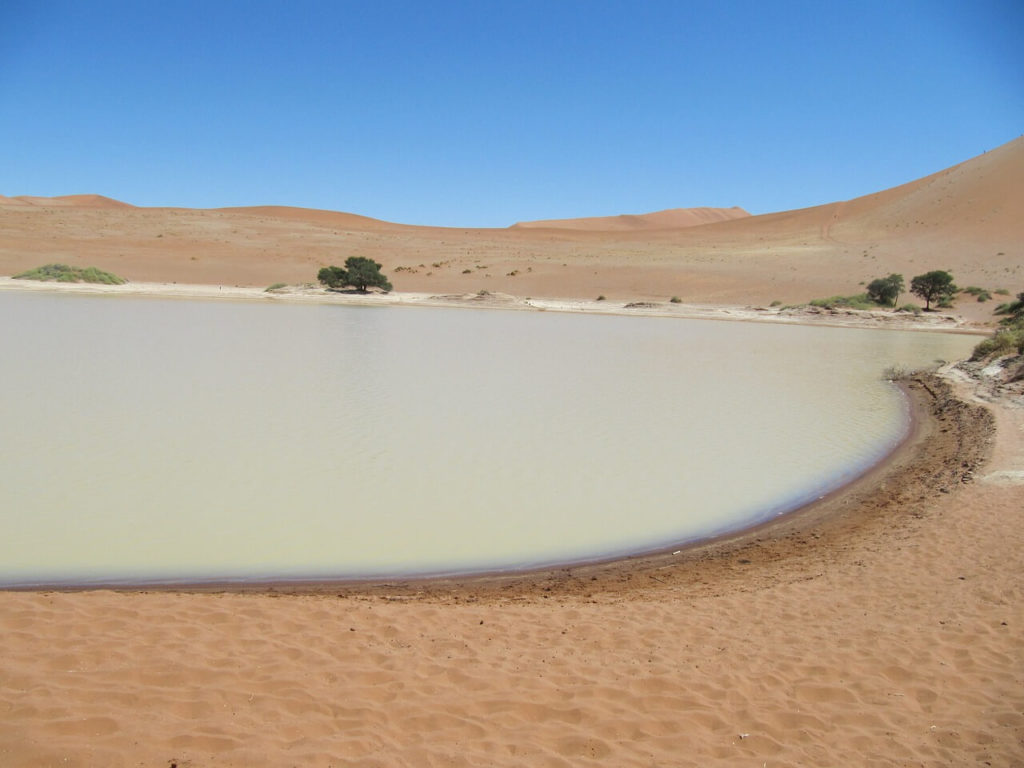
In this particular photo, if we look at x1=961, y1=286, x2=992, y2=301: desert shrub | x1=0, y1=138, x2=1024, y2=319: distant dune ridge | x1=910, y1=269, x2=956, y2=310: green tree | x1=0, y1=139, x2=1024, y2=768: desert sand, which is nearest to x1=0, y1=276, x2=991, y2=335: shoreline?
x1=910, y1=269, x2=956, y2=310: green tree

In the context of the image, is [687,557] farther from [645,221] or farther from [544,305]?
[645,221]

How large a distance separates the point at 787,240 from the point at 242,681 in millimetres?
81469

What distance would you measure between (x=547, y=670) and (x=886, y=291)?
45.9 m

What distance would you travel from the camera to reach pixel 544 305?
1650 inches

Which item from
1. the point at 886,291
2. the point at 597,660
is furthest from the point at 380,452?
the point at 886,291

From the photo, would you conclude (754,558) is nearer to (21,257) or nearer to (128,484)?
(128,484)

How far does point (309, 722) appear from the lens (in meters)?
3.30

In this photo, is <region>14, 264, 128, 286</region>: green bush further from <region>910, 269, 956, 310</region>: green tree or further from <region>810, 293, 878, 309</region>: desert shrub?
<region>910, 269, 956, 310</region>: green tree

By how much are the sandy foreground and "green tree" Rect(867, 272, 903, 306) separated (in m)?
41.9

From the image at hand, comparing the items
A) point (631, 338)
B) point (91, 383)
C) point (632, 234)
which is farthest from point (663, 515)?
point (632, 234)

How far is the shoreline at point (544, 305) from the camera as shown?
36625mm

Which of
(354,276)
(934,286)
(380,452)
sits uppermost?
(934,286)

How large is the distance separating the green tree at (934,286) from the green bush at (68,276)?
155 feet

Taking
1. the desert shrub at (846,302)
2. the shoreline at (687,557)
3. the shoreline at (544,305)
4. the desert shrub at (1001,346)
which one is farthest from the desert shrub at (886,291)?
the shoreline at (687,557)
